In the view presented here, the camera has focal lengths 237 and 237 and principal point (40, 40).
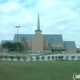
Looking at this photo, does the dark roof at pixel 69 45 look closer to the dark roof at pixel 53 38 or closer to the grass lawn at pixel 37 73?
the dark roof at pixel 53 38

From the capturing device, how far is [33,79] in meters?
11.0

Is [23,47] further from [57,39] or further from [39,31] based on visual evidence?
[57,39]

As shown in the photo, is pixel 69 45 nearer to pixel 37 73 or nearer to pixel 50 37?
pixel 50 37

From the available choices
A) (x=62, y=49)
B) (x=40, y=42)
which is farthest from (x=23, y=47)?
(x=62, y=49)

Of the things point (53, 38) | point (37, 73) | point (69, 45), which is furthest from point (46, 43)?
point (37, 73)

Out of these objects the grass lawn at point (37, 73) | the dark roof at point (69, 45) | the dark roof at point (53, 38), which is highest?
the dark roof at point (53, 38)

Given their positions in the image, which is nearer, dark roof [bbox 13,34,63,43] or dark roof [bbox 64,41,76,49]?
dark roof [bbox 13,34,63,43]

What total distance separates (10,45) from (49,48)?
25.7m

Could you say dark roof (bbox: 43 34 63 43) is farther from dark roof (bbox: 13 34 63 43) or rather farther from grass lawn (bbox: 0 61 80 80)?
grass lawn (bbox: 0 61 80 80)

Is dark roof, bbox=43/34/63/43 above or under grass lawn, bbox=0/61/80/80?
above

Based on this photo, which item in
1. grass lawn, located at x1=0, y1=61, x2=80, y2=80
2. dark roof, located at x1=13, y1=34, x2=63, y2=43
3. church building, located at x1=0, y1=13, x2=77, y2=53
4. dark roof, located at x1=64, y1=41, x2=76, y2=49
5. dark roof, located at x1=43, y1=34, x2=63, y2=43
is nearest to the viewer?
grass lawn, located at x1=0, y1=61, x2=80, y2=80

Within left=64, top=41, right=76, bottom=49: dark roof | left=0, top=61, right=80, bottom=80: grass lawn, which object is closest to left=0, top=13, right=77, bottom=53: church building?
left=64, top=41, right=76, bottom=49: dark roof

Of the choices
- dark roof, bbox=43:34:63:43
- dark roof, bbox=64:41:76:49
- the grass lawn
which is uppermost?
dark roof, bbox=43:34:63:43

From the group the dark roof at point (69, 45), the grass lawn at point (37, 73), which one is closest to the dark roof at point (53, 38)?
the dark roof at point (69, 45)
